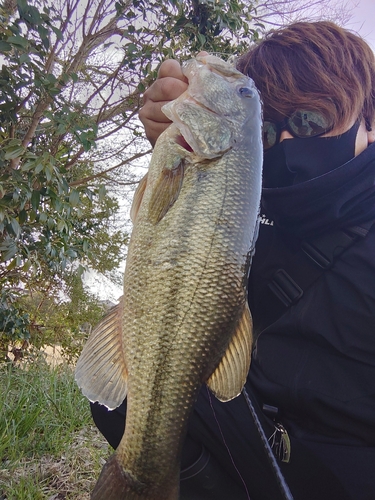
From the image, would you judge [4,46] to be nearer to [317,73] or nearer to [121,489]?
[317,73]

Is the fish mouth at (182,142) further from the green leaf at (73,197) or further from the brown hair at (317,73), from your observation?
the green leaf at (73,197)

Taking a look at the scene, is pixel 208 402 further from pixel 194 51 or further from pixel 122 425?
pixel 194 51

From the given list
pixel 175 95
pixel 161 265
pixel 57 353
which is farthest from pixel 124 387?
pixel 57 353

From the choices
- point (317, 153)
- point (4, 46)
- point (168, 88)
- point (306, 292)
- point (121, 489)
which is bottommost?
point (121, 489)

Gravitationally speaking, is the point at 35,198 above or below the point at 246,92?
below

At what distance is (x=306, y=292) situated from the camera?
1.70 metres

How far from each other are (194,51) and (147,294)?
3.77 m

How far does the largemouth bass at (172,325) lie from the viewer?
131 centimetres

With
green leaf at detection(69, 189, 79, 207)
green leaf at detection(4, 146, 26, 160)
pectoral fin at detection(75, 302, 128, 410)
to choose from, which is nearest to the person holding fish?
pectoral fin at detection(75, 302, 128, 410)

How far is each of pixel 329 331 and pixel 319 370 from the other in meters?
0.15

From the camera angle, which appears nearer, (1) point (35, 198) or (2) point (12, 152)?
(2) point (12, 152)

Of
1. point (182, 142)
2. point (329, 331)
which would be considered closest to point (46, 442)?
point (329, 331)

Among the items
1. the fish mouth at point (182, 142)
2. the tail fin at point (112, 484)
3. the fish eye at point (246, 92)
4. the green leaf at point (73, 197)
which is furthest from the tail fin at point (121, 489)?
the green leaf at point (73, 197)

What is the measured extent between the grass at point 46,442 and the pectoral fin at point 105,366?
1.11 m
